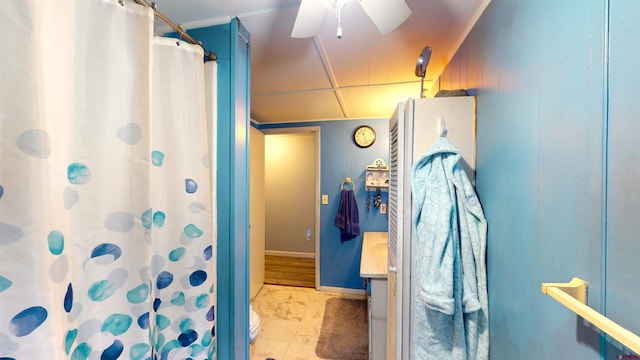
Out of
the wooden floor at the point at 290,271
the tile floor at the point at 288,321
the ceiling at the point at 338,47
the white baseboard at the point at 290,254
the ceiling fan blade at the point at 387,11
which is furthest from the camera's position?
the white baseboard at the point at 290,254

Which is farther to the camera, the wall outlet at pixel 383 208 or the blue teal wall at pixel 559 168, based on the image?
the wall outlet at pixel 383 208

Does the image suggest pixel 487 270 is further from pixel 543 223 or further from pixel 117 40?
pixel 117 40

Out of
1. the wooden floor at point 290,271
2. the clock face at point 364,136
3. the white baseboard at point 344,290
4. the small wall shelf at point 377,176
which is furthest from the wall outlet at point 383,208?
the wooden floor at point 290,271

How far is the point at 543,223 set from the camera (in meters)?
0.60

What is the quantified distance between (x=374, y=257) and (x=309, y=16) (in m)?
1.67

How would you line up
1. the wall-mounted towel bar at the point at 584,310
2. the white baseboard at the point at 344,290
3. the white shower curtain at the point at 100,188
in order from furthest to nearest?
1. the white baseboard at the point at 344,290
2. the white shower curtain at the point at 100,188
3. the wall-mounted towel bar at the point at 584,310

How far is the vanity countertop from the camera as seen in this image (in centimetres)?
152

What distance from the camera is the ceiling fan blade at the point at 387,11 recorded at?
0.78 meters

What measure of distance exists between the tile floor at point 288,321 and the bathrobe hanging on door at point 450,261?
1.34m

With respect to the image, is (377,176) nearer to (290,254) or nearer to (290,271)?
(290,271)

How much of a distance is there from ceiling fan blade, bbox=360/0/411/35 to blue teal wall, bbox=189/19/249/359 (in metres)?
0.65

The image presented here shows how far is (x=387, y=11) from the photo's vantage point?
0.81 m

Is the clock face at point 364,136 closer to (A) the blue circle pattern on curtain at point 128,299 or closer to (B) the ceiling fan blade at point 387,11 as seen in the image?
(B) the ceiling fan blade at point 387,11

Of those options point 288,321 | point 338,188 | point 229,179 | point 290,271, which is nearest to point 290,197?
point 290,271
